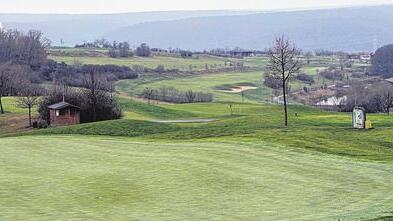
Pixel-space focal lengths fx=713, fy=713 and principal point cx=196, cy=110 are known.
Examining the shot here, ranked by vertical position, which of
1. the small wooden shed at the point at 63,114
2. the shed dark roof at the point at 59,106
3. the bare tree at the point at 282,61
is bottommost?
the small wooden shed at the point at 63,114

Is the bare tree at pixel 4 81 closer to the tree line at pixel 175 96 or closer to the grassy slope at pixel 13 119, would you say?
the grassy slope at pixel 13 119

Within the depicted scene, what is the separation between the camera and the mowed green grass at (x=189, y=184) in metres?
22.8

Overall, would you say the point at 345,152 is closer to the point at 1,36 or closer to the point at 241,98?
the point at 241,98

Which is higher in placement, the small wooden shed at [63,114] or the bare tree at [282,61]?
the bare tree at [282,61]

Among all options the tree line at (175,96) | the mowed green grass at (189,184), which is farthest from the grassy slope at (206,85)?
the mowed green grass at (189,184)

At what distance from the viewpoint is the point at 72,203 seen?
23.8 metres

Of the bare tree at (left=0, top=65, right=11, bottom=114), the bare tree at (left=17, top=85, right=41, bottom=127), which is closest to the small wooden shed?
the bare tree at (left=17, top=85, right=41, bottom=127)

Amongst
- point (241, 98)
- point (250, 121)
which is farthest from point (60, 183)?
point (241, 98)

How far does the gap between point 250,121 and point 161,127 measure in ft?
28.8

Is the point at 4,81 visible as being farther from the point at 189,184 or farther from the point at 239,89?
the point at 189,184

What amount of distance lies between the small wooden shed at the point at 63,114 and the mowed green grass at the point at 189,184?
35150 mm

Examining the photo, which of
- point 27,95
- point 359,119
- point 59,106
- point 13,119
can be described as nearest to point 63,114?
point 59,106

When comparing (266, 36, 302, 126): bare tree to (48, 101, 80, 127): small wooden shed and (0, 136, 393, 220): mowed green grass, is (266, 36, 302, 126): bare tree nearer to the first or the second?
(0, 136, 393, 220): mowed green grass

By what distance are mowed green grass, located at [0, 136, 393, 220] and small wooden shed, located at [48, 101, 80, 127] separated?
3515 cm
